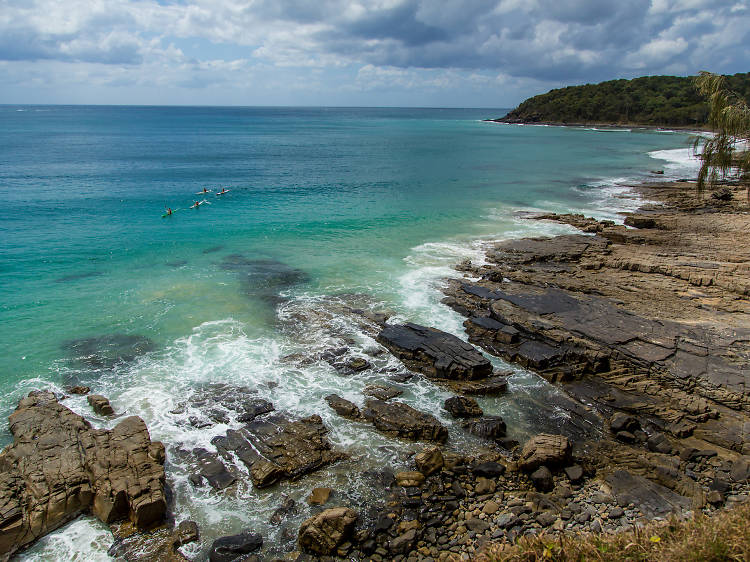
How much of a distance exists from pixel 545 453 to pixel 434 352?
6567 millimetres

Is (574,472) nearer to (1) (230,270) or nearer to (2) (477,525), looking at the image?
(2) (477,525)

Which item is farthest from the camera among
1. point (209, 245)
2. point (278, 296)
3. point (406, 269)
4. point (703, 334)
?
point (209, 245)

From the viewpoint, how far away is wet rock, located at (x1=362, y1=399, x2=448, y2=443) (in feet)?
47.2

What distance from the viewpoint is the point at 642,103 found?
169m

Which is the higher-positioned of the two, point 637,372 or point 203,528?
point 637,372

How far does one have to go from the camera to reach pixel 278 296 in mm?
25516

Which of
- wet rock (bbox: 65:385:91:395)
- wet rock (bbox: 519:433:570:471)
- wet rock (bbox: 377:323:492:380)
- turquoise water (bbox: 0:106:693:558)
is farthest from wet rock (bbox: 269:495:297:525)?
wet rock (bbox: 65:385:91:395)

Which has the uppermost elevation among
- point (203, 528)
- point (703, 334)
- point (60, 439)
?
point (703, 334)

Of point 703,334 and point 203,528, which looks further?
point 703,334

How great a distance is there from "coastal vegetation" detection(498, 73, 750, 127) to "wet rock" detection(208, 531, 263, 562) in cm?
17692

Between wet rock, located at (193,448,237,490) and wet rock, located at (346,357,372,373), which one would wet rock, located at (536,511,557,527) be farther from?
wet rock, located at (346,357,372,373)

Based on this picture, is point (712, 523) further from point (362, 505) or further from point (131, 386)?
point (131, 386)

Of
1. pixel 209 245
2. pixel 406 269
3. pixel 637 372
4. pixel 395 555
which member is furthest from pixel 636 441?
pixel 209 245

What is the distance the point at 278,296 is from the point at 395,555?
56.4 feet
